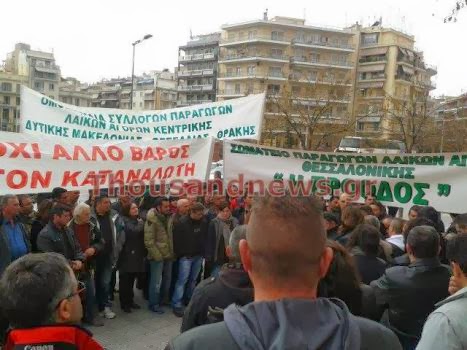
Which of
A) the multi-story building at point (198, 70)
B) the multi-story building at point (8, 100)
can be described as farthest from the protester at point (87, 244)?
the multi-story building at point (8, 100)

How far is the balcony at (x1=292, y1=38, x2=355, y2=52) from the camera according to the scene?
6531 centimetres

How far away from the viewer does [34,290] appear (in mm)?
1858

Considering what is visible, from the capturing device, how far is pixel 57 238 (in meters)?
4.99

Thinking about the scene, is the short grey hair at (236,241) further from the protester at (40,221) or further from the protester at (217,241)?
the protester at (40,221)

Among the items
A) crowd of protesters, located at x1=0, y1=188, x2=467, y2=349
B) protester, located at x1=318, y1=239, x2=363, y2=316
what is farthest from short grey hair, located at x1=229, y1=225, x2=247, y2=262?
protester, located at x1=318, y1=239, x2=363, y2=316

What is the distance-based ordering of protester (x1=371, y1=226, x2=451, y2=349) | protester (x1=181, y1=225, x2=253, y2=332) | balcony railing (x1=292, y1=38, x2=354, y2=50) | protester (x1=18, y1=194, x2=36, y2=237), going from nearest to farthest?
protester (x1=181, y1=225, x2=253, y2=332) < protester (x1=371, y1=226, x2=451, y2=349) < protester (x1=18, y1=194, x2=36, y2=237) < balcony railing (x1=292, y1=38, x2=354, y2=50)

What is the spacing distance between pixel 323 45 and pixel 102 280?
6503 cm

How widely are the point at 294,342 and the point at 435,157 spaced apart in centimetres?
526

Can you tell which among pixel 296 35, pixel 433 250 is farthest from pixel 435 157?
pixel 296 35

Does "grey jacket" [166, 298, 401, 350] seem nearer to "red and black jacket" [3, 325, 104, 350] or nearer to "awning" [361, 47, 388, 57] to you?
"red and black jacket" [3, 325, 104, 350]

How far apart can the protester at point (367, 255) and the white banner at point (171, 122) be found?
4.03 metres

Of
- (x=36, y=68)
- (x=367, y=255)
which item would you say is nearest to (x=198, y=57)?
(x=36, y=68)

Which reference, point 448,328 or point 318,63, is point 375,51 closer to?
point 318,63

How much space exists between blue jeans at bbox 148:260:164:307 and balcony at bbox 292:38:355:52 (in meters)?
62.5
